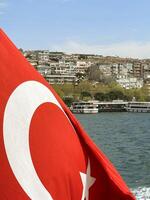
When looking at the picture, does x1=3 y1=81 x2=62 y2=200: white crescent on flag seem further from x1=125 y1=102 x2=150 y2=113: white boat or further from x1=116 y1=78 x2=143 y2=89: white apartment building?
x1=116 y1=78 x2=143 y2=89: white apartment building

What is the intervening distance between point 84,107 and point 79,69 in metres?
33.3

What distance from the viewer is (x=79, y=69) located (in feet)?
305

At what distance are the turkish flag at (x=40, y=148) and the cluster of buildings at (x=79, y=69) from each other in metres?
76.6

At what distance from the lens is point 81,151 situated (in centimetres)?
169

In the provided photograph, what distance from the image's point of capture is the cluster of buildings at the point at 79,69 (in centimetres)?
8481

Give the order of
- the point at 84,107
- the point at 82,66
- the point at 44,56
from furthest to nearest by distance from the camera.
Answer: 1. the point at 44,56
2. the point at 82,66
3. the point at 84,107

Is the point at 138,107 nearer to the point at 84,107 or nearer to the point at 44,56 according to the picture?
the point at 84,107

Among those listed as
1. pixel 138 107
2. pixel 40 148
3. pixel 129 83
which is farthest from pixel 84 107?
pixel 40 148

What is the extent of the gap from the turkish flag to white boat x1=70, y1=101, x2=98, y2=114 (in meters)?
57.7

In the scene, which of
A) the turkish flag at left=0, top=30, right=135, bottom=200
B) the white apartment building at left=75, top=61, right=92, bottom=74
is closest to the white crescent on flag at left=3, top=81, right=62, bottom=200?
the turkish flag at left=0, top=30, right=135, bottom=200

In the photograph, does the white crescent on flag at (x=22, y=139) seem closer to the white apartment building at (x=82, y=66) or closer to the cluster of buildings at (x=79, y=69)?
the cluster of buildings at (x=79, y=69)

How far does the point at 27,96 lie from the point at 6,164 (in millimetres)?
192

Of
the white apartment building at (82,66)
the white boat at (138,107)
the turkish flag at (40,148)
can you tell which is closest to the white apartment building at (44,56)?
the white apartment building at (82,66)

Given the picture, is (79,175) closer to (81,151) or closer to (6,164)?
(81,151)
